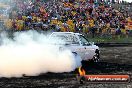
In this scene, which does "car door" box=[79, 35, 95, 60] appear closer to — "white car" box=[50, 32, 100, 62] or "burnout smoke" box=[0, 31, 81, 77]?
"white car" box=[50, 32, 100, 62]

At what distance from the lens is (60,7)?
4175 cm

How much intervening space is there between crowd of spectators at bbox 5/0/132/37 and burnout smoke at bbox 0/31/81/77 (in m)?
14.8

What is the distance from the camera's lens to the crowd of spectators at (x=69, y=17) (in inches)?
1328

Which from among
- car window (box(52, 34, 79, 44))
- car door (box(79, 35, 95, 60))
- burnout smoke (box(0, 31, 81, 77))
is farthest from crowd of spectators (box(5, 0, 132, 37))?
burnout smoke (box(0, 31, 81, 77))

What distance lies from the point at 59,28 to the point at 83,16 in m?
8.38

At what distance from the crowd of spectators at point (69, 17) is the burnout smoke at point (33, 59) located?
14845 mm

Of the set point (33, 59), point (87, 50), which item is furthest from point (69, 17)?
point (33, 59)

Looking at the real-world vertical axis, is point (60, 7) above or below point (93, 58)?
above

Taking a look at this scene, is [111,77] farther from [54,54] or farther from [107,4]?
[107,4]

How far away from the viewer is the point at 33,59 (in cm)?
1446

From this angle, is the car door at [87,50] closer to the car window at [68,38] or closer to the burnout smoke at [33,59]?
the car window at [68,38]

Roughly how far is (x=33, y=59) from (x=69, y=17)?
85.5 ft

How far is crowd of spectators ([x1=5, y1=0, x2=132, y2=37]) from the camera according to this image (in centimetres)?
3372

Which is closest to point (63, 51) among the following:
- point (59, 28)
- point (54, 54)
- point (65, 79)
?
point (54, 54)
